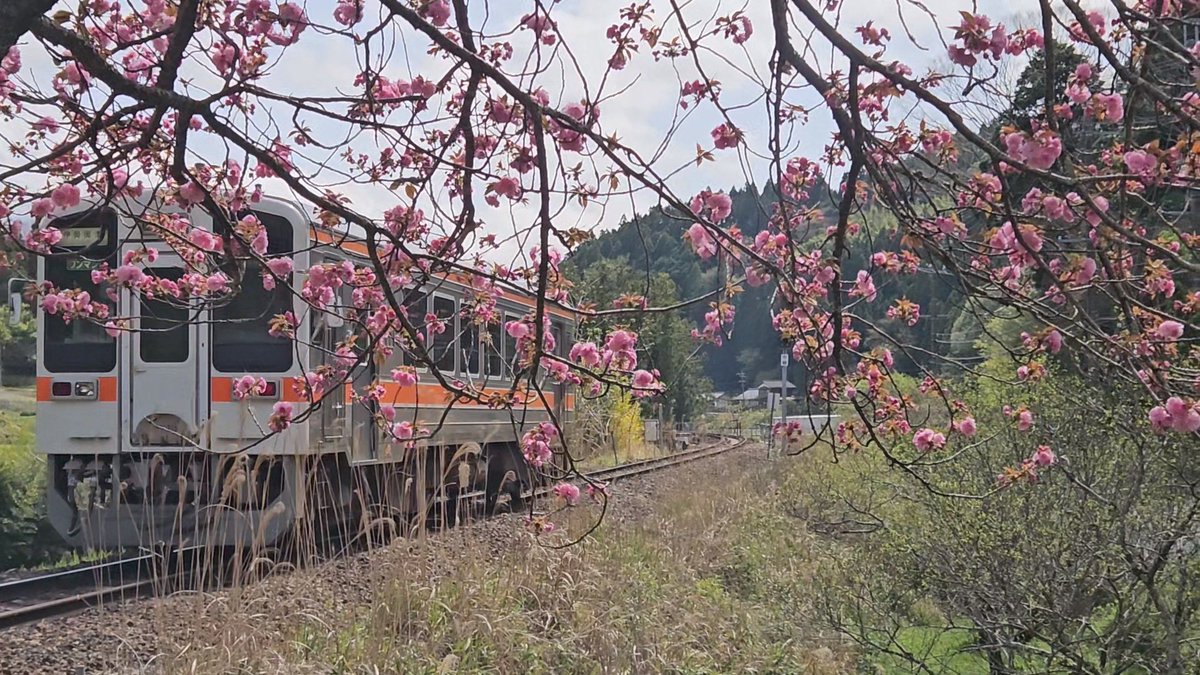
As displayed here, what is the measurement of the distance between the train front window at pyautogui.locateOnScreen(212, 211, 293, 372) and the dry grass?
66.5 inches

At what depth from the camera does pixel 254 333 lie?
798cm

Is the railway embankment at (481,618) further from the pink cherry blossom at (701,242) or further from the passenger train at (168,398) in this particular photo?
the pink cherry blossom at (701,242)

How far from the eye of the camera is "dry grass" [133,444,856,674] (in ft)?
16.4

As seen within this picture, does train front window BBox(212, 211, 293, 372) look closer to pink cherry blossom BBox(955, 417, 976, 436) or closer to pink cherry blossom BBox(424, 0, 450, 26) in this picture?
pink cherry blossom BBox(424, 0, 450, 26)

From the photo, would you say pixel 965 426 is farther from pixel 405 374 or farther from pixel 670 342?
pixel 670 342

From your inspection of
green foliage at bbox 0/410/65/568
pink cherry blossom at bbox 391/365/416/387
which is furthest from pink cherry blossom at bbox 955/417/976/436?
green foliage at bbox 0/410/65/568

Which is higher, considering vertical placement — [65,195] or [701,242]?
[65,195]

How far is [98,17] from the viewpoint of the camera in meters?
4.00

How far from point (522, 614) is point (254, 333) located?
3.00 metres

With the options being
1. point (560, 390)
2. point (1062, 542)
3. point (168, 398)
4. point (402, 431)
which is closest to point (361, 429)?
point (168, 398)

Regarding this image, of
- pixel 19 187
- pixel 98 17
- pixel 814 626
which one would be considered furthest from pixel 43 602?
pixel 814 626

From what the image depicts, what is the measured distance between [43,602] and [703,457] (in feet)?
45.2

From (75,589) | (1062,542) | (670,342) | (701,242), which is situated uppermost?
(670,342)

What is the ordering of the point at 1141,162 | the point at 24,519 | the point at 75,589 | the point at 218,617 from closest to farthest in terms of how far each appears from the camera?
the point at 1141,162, the point at 218,617, the point at 75,589, the point at 24,519
